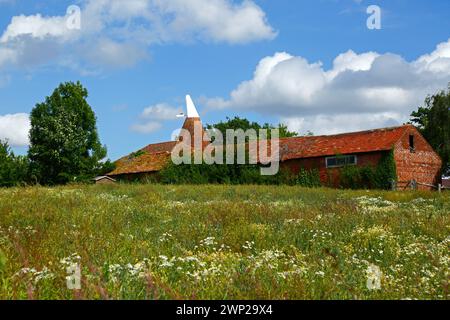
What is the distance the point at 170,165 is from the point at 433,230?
125 ft

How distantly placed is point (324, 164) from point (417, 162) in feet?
28.0

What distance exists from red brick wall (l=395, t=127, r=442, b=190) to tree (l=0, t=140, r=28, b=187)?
122ft

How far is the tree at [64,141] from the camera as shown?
53594 mm

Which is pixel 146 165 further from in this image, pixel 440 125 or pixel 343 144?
pixel 440 125

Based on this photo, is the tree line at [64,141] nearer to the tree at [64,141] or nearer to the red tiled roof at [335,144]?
the tree at [64,141]

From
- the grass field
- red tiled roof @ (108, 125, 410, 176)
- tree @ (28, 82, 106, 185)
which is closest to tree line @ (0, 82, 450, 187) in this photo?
tree @ (28, 82, 106, 185)

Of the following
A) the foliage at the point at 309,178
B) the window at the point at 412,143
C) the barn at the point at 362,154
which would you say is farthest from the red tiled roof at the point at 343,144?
the window at the point at 412,143

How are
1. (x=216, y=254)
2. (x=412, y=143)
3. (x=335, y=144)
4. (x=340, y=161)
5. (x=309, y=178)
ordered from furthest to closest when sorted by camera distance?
(x=412, y=143) < (x=335, y=144) < (x=309, y=178) < (x=340, y=161) < (x=216, y=254)

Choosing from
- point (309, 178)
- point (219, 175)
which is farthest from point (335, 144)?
point (219, 175)

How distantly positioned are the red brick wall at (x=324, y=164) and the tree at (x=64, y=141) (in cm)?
2025

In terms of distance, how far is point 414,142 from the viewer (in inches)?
1868

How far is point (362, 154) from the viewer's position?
4434cm

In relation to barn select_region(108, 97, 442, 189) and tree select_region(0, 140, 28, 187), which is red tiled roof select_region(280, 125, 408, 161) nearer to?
barn select_region(108, 97, 442, 189)

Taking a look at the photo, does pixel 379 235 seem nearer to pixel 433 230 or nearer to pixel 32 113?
pixel 433 230
